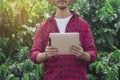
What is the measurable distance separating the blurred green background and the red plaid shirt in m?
1.23

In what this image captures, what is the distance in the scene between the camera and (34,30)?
16.8ft

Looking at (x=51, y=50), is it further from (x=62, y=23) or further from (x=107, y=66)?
(x=107, y=66)

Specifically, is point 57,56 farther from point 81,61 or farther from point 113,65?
point 113,65

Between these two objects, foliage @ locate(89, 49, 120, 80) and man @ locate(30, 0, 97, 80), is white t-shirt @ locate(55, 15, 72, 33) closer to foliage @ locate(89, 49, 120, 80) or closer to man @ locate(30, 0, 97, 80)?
man @ locate(30, 0, 97, 80)

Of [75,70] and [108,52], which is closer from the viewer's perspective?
[75,70]

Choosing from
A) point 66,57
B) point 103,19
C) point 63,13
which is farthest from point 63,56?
point 103,19

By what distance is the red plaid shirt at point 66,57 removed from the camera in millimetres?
3555

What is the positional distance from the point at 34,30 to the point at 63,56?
1615 millimetres

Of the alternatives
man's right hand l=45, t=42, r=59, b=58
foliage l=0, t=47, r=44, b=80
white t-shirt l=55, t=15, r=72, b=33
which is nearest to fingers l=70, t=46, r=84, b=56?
man's right hand l=45, t=42, r=59, b=58

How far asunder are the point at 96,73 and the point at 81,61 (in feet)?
4.60

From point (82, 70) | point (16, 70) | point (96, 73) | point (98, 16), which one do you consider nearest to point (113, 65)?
point (96, 73)

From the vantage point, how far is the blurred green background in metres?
4.91

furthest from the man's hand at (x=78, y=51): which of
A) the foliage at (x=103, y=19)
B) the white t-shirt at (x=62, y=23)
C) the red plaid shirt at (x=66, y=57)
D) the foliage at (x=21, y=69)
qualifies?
the foliage at (x=103, y=19)

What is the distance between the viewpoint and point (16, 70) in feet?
16.1
